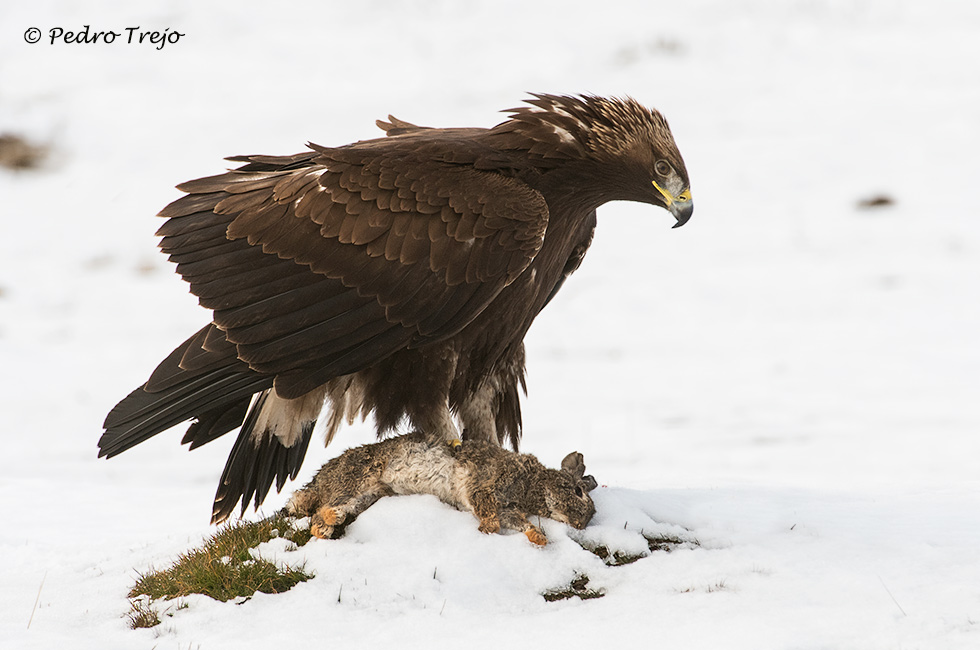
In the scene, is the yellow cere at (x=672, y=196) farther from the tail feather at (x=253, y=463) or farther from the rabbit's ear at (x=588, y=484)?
the tail feather at (x=253, y=463)

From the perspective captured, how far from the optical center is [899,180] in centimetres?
1444

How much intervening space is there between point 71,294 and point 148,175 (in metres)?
2.85

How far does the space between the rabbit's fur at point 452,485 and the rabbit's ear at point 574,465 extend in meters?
0.02

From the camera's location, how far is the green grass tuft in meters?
5.20

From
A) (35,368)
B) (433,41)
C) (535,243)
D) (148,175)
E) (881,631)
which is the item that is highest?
(433,41)

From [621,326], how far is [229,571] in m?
7.77

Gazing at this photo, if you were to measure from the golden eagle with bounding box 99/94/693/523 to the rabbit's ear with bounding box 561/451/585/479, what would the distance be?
0.70 m

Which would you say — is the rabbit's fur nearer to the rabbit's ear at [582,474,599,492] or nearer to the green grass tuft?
the rabbit's ear at [582,474,599,492]

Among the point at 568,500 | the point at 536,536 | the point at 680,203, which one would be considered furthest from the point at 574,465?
the point at 680,203

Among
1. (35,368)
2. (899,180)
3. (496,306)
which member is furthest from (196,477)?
(899,180)

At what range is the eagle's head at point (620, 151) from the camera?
604 cm

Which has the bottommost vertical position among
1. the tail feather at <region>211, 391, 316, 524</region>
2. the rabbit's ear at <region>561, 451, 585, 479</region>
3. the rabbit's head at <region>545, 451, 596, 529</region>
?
the rabbit's head at <region>545, 451, 596, 529</region>

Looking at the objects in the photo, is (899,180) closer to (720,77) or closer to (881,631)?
(720,77)

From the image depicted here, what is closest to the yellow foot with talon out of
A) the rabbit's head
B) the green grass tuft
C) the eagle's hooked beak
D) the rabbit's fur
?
the rabbit's fur
